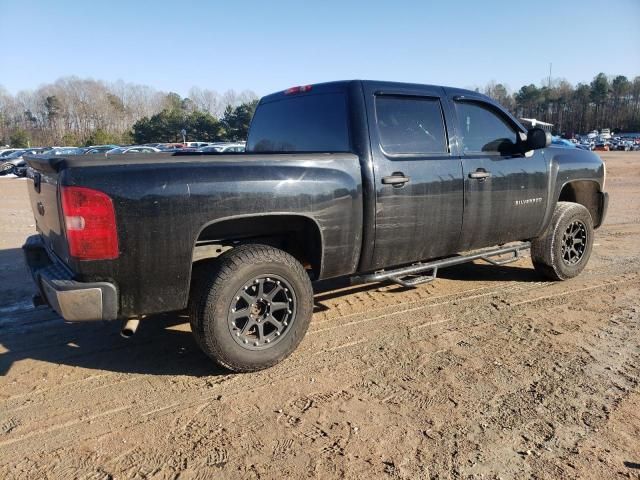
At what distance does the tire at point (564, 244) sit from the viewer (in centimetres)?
522

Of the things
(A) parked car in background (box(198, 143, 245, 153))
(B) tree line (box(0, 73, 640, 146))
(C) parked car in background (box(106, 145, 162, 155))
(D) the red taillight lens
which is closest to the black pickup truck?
(D) the red taillight lens

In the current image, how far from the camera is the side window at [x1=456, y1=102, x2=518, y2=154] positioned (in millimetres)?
4445

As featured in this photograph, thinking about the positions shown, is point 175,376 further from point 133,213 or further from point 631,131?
point 631,131

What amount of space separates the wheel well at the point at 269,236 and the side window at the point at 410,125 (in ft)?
3.02

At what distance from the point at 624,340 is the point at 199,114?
59.3 metres

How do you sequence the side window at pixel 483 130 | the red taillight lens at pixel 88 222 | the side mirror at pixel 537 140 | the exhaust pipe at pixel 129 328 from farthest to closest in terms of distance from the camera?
the side mirror at pixel 537 140
the side window at pixel 483 130
the exhaust pipe at pixel 129 328
the red taillight lens at pixel 88 222

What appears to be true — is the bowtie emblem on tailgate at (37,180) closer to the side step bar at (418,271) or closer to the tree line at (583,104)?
the side step bar at (418,271)

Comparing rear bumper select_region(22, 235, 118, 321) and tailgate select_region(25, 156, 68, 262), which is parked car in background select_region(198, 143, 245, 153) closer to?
tailgate select_region(25, 156, 68, 262)

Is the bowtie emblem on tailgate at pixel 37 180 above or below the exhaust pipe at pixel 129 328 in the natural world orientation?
above

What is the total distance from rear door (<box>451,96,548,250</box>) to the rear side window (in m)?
1.16

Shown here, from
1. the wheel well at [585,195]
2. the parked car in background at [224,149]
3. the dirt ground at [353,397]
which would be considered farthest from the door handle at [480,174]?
the parked car in background at [224,149]

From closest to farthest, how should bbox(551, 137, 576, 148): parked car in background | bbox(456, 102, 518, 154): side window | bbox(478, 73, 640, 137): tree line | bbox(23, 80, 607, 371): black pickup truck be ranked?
bbox(23, 80, 607, 371): black pickup truck
bbox(456, 102, 518, 154): side window
bbox(551, 137, 576, 148): parked car in background
bbox(478, 73, 640, 137): tree line

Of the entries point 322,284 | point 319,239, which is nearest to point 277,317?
point 319,239

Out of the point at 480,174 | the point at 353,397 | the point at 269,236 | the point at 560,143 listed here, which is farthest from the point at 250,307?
the point at 560,143
